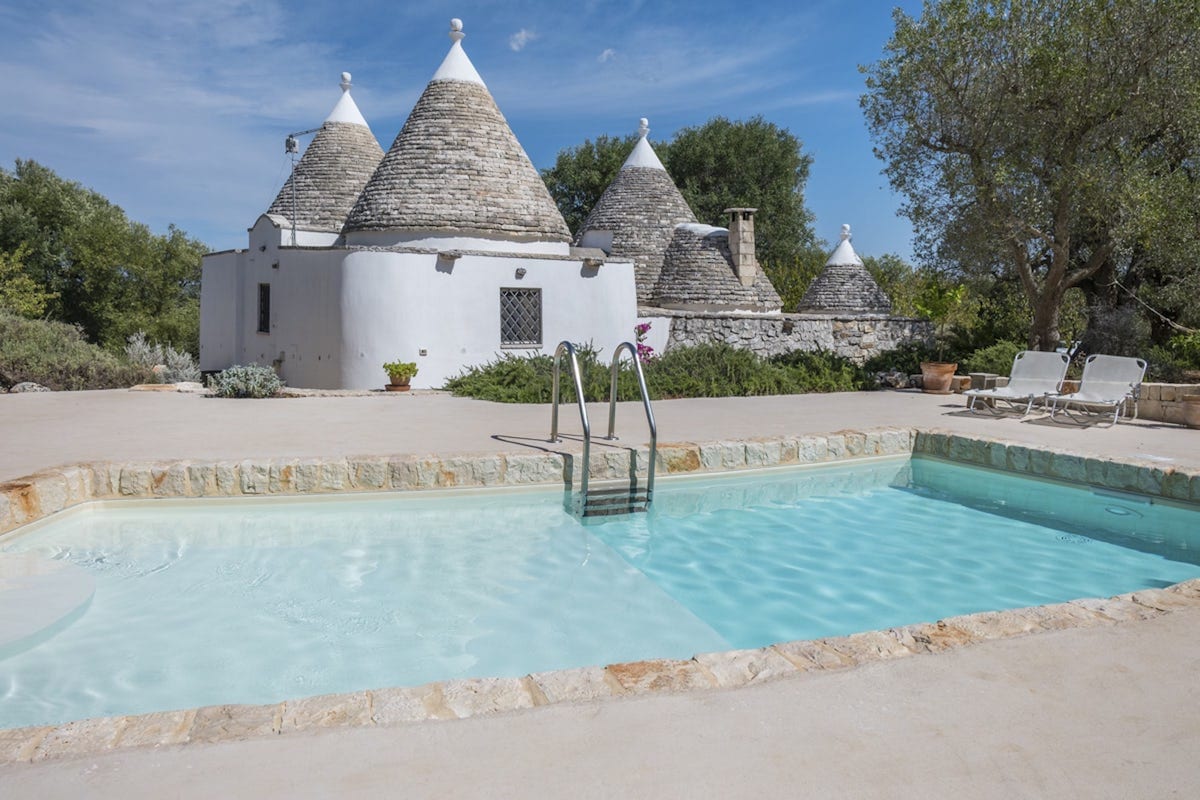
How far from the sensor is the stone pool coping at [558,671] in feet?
9.05

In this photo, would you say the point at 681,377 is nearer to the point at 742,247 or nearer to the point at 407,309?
the point at 407,309

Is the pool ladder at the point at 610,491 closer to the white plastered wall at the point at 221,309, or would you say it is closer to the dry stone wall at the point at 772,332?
the dry stone wall at the point at 772,332

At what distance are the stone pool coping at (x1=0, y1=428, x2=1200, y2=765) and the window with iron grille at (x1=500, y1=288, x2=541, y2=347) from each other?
9.82m

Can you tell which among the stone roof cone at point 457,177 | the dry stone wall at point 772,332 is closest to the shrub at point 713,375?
the dry stone wall at point 772,332

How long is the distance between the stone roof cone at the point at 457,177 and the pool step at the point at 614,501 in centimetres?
1176

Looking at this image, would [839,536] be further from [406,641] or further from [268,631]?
[268,631]

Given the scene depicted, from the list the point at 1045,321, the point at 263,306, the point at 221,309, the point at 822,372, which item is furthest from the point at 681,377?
the point at 221,309

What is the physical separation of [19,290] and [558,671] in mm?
32811

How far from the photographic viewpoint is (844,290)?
23.8 metres

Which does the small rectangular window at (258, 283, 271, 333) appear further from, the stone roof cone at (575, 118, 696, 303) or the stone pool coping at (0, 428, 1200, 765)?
the stone pool coping at (0, 428, 1200, 765)

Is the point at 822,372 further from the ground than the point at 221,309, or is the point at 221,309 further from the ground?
the point at 221,309

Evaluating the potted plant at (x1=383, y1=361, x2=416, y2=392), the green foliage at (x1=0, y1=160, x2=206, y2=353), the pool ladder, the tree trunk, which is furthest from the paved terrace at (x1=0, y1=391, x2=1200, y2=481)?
the green foliage at (x1=0, y1=160, x2=206, y2=353)

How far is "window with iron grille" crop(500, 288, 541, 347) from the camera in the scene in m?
17.6

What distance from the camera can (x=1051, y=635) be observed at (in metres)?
3.61
